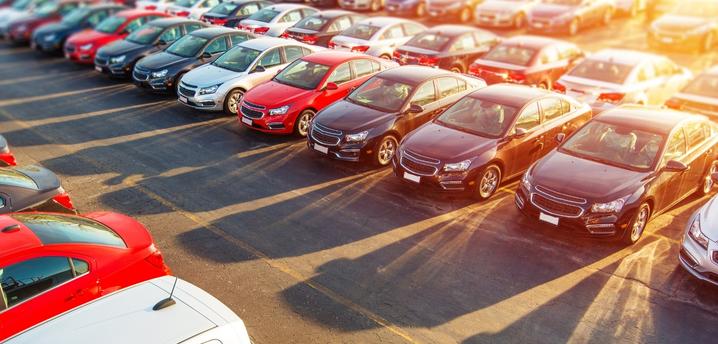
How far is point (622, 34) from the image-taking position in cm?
2559

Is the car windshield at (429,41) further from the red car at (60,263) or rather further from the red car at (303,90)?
the red car at (60,263)

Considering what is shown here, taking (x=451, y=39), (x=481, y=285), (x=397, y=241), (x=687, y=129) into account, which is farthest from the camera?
(x=451, y=39)

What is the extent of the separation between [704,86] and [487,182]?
266 inches

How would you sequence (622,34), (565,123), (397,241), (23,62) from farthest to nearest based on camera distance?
(622,34) < (23,62) < (565,123) < (397,241)

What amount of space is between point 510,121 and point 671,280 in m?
3.76

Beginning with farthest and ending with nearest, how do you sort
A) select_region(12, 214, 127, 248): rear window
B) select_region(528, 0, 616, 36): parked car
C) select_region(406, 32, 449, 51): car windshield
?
select_region(528, 0, 616, 36): parked car < select_region(406, 32, 449, 51): car windshield < select_region(12, 214, 127, 248): rear window

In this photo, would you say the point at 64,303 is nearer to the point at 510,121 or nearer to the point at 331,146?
the point at 331,146

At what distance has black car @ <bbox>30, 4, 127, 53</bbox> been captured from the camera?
22.3 metres

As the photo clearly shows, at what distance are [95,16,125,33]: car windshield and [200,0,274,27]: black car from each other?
2.81 m

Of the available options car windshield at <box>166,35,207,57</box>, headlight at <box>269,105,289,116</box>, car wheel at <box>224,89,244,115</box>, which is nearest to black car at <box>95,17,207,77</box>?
car windshield at <box>166,35,207,57</box>

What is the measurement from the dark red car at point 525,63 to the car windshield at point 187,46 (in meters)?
7.25

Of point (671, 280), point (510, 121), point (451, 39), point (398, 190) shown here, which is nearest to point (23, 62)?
point (451, 39)

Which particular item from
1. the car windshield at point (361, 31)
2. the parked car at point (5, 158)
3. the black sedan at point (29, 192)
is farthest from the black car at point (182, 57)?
the black sedan at point (29, 192)

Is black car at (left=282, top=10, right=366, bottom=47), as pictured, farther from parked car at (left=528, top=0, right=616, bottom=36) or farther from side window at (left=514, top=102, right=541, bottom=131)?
side window at (left=514, top=102, right=541, bottom=131)
